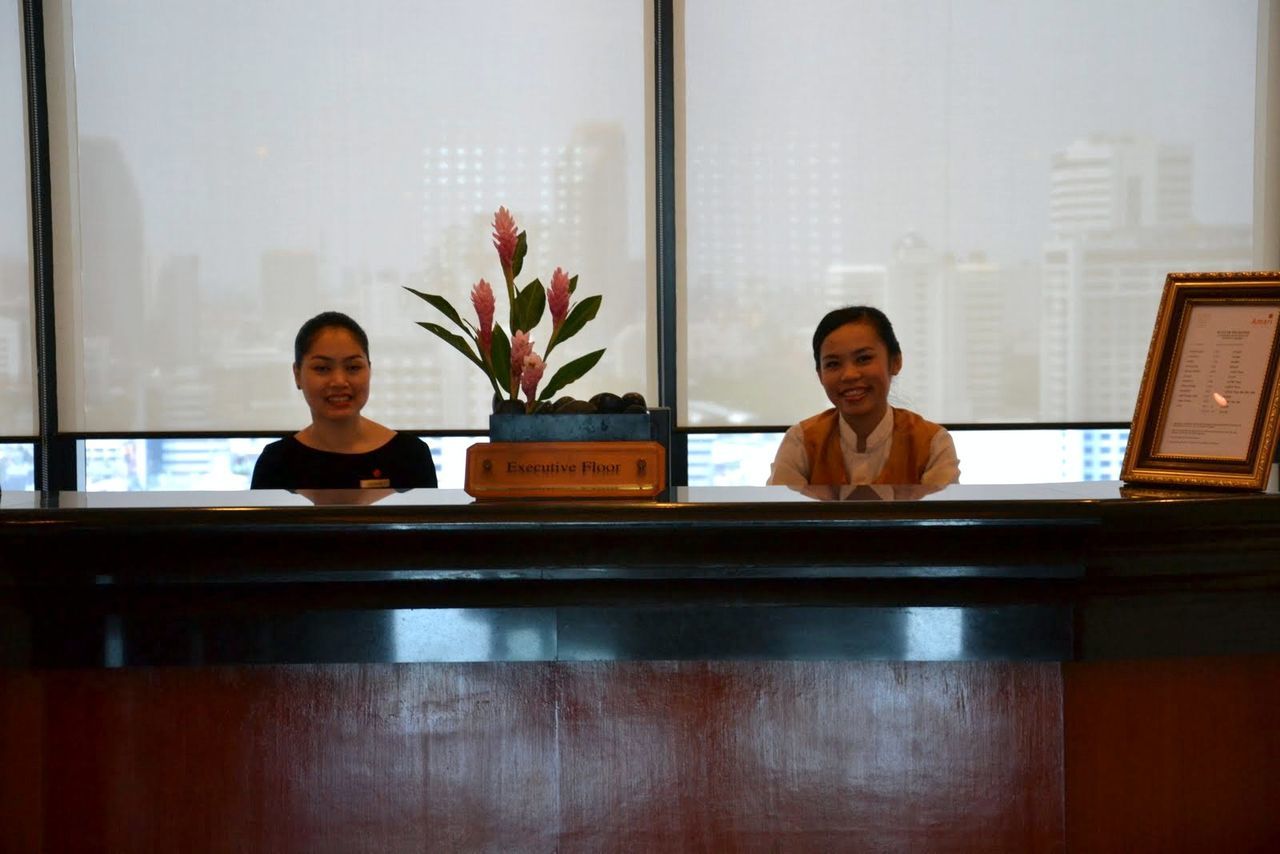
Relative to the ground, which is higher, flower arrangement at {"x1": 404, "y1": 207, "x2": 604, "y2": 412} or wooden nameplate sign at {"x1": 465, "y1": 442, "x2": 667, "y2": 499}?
flower arrangement at {"x1": 404, "y1": 207, "x2": 604, "y2": 412}

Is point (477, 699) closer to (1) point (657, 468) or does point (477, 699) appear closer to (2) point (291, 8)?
(1) point (657, 468)

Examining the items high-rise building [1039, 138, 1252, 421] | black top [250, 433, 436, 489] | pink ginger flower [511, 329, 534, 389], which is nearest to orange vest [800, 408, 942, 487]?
black top [250, 433, 436, 489]

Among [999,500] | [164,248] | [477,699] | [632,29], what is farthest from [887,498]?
[164,248]

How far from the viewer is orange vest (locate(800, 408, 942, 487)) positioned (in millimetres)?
2441

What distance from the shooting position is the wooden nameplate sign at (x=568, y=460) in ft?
4.35

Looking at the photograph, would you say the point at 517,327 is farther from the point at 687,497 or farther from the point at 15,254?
the point at 15,254

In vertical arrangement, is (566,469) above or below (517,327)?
below

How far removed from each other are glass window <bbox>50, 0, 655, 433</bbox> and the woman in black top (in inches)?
46.0

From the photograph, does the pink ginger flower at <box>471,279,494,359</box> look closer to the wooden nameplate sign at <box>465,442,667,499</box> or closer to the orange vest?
the wooden nameplate sign at <box>465,442,667,499</box>

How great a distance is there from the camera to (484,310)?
1.38 meters

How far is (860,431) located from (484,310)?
1403 mm

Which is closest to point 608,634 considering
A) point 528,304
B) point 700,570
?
point 700,570

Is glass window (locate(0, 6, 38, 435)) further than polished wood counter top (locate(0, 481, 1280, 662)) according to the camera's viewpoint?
Yes

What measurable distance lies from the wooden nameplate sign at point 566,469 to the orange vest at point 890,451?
46.3 inches
